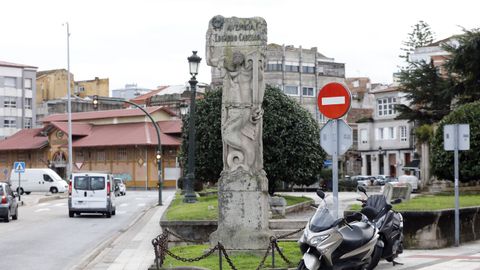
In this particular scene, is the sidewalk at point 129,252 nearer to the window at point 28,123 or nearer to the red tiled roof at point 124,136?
the red tiled roof at point 124,136

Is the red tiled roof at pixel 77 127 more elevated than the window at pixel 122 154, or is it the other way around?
the red tiled roof at pixel 77 127

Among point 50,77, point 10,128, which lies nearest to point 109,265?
point 10,128

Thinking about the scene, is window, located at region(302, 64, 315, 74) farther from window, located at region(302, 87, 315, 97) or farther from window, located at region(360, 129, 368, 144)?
window, located at region(360, 129, 368, 144)

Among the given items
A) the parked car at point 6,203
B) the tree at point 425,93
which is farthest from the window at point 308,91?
the parked car at point 6,203

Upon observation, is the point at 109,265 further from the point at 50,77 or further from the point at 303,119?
the point at 50,77

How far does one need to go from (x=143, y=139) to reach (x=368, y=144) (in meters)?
25.6

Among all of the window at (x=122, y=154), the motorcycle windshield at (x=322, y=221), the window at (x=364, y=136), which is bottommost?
the motorcycle windshield at (x=322, y=221)

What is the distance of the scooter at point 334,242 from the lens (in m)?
10.9

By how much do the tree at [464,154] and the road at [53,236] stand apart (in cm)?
1349

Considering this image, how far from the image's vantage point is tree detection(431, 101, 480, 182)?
33.9 metres

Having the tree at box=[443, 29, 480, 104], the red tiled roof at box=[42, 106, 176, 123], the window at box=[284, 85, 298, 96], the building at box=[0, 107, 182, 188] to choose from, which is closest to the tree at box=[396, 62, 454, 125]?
the tree at box=[443, 29, 480, 104]

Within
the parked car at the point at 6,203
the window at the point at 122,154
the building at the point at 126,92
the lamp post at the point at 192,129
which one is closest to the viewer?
the lamp post at the point at 192,129

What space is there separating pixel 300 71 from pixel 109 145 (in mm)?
23583

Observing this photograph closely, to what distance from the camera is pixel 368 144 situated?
9406 centimetres
